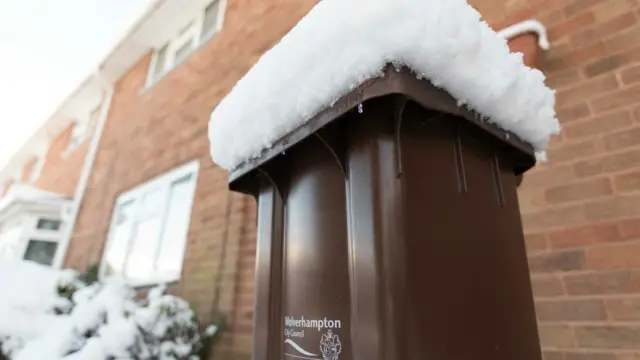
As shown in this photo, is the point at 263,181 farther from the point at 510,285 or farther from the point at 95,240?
the point at 95,240

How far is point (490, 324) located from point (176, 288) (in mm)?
3891

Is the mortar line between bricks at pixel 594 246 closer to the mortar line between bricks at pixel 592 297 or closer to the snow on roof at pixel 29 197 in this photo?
the mortar line between bricks at pixel 592 297

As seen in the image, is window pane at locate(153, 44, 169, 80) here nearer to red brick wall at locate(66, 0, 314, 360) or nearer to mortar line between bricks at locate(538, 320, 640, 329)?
red brick wall at locate(66, 0, 314, 360)

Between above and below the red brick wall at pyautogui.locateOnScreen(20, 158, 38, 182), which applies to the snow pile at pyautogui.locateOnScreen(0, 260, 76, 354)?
below

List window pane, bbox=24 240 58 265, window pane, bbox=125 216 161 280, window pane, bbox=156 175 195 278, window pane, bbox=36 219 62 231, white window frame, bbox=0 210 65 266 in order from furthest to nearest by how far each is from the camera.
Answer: window pane, bbox=36 219 62 231, white window frame, bbox=0 210 65 266, window pane, bbox=24 240 58 265, window pane, bbox=125 216 161 280, window pane, bbox=156 175 195 278

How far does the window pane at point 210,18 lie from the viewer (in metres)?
6.08

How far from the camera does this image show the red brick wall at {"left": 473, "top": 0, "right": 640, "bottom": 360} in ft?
5.57

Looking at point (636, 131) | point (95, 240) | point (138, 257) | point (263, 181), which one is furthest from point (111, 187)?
point (636, 131)

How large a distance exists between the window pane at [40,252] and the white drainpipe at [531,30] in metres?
9.56

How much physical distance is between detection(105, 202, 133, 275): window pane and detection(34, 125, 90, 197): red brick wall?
3295mm

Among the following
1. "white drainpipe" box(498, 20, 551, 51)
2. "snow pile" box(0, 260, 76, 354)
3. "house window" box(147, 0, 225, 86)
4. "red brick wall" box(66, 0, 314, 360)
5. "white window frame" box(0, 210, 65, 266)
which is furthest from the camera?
"white window frame" box(0, 210, 65, 266)

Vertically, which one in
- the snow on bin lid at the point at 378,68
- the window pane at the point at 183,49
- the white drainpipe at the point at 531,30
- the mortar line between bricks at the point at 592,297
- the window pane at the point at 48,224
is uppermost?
the window pane at the point at 183,49

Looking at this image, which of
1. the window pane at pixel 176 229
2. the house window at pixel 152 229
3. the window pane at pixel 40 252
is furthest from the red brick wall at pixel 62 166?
the window pane at pixel 176 229

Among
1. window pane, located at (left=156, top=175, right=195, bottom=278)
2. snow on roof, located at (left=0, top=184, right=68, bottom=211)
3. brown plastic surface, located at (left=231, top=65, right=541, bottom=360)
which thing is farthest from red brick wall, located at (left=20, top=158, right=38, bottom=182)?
brown plastic surface, located at (left=231, top=65, right=541, bottom=360)
